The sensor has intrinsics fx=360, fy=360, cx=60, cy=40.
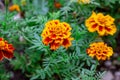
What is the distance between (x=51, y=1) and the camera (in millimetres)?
2863

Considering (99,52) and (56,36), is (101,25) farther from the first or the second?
(56,36)

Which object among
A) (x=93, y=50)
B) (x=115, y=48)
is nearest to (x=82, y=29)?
(x=93, y=50)

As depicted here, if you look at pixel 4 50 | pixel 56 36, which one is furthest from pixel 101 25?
pixel 4 50

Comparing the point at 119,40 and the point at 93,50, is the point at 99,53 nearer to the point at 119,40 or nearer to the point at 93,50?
the point at 93,50

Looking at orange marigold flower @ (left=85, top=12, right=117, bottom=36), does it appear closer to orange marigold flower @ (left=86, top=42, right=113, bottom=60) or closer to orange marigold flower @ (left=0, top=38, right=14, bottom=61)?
orange marigold flower @ (left=86, top=42, right=113, bottom=60)

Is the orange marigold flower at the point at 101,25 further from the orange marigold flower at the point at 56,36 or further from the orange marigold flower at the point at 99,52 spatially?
the orange marigold flower at the point at 56,36

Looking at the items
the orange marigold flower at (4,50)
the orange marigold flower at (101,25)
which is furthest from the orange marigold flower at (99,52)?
the orange marigold flower at (4,50)

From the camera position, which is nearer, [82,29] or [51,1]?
[82,29]

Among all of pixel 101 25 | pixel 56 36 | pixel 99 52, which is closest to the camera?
pixel 56 36

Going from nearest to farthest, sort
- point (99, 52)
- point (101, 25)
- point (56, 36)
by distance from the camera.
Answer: point (56, 36)
point (99, 52)
point (101, 25)

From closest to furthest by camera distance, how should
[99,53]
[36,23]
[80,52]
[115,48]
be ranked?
[99,53], [80,52], [36,23], [115,48]

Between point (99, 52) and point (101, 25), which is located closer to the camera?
point (99, 52)

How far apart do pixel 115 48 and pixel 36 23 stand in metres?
0.82

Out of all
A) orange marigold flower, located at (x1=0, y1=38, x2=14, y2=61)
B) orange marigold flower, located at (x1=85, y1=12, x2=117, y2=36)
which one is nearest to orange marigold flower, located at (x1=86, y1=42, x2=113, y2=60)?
orange marigold flower, located at (x1=85, y1=12, x2=117, y2=36)
